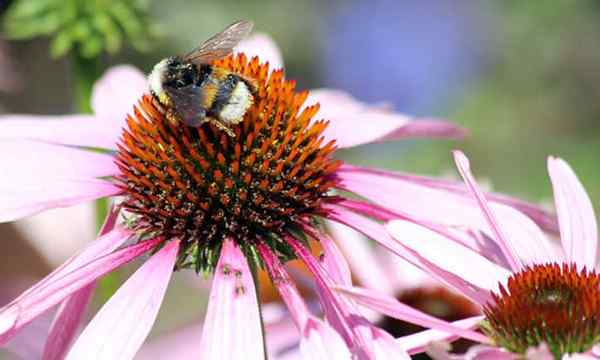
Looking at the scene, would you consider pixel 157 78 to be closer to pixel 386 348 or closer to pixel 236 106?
pixel 236 106

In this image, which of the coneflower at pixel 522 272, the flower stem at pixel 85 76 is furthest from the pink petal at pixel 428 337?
the flower stem at pixel 85 76

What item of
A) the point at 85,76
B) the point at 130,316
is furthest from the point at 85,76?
the point at 130,316

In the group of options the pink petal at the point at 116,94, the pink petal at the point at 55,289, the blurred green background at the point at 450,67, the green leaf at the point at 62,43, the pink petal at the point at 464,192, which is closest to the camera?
the pink petal at the point at 55,289

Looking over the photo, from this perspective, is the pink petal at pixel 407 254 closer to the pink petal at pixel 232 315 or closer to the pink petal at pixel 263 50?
the pink petal at pixel 232 315

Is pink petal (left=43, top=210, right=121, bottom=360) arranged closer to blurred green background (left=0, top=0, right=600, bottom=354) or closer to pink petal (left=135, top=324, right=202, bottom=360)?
pink petal (left=135, top=324, right=202, bottom=360)

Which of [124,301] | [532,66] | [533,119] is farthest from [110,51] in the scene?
[532,66]

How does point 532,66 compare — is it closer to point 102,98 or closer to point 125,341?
point 102,98
